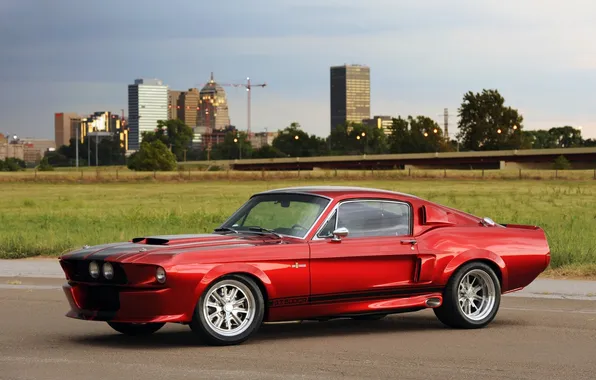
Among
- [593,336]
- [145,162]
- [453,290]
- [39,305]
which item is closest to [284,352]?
[453,290]

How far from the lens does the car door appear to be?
10344 mm

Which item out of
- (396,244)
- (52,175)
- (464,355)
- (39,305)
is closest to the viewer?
(464,355)

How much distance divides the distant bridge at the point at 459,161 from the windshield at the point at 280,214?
5287 inches

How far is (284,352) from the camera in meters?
9.63

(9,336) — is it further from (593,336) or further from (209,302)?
(593,336)

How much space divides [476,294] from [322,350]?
7.63 feet

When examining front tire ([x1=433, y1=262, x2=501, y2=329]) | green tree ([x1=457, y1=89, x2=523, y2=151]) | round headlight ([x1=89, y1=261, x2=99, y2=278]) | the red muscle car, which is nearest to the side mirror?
the red muscle car

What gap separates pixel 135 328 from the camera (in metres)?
10.7

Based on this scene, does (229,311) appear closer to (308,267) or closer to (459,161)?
(308,267)

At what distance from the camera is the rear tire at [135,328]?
10.6 m

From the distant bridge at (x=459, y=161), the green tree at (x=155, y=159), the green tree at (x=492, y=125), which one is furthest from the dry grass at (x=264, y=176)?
the green tree at (x=492, y=125)

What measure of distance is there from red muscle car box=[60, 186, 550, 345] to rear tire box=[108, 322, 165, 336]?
2 centimetres

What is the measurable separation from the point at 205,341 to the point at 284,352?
2.43 feet

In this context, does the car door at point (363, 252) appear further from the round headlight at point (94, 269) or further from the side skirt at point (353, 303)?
the round headlight at point (94, 269)
